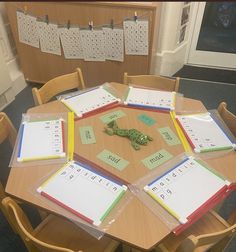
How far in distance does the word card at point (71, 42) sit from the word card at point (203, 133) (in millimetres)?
1402

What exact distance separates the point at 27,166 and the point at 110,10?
4.97 feet

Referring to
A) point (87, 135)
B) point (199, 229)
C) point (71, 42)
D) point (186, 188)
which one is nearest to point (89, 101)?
point (87, 135)

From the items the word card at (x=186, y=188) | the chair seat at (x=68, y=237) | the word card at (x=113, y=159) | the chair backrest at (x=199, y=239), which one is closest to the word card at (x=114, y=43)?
the word card at (x=113, y=159)

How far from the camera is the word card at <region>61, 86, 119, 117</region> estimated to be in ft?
4.36

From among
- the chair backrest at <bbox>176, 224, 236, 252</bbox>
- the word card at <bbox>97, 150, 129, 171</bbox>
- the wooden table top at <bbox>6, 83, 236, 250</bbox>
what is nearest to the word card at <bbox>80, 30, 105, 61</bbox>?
the wooden table top at <bbox>6, 83, 236, 250</bbox>

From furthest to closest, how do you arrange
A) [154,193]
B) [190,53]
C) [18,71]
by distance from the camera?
[190,53] < [18,71] < [154,193]

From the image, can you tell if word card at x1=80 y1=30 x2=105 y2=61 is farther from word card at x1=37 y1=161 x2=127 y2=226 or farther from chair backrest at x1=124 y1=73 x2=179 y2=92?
word card at x1=37 y1=161 x2=127 y2=226

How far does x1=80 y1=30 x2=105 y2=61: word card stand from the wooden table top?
1.06 m

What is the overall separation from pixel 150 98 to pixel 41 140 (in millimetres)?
645

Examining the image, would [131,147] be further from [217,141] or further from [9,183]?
[9,183]

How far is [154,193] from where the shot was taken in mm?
918

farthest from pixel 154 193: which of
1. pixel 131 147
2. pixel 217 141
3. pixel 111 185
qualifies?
pixel 217 141

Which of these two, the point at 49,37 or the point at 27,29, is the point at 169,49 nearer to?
the point at 49,37

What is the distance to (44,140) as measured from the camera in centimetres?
114
